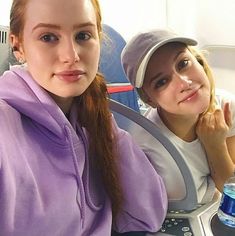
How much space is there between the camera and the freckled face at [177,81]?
30.9 inches

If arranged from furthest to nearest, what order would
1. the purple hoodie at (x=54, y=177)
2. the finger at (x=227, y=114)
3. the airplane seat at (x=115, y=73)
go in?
1. the airplane seat at (x=115, y=73)
2. the finger at (x=227, y=114)
3. the purple hoodie at (x=54, y=177)

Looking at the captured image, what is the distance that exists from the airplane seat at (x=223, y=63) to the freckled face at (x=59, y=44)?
1.18 metres

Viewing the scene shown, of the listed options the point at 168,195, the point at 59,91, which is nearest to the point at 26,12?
the point at 59,91

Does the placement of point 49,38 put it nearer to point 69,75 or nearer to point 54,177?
point 69,75

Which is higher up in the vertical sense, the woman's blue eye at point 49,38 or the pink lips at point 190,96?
the woman's blue eye at point 49,38

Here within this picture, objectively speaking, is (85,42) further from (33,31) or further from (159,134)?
(159,134)

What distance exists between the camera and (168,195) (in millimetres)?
801

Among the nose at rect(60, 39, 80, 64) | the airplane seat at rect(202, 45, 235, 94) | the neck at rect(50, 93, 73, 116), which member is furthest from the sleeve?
the airplane seat at rect(202, 45, 235, 94)

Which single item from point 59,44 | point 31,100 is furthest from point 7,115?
point 59,44

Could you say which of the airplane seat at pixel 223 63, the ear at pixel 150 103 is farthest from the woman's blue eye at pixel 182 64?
the airplane seat at pixel 223 63

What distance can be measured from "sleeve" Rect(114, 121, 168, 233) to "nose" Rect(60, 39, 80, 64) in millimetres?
249

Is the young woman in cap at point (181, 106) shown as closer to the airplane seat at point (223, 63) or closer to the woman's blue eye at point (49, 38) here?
the woman's blue eye at point (49, 38)

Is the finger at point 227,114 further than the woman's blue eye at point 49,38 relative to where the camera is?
Yes

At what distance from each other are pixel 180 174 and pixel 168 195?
0.07 m
